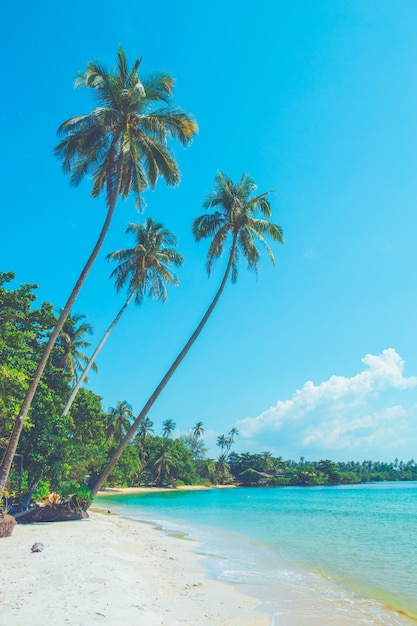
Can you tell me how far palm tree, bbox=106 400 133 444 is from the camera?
5656 cm

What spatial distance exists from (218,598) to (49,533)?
7.67 meters

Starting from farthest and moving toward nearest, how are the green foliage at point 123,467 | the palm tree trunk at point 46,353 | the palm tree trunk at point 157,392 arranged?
the green foliage at point 123,467
the palm tree trunk at point 157,392
the palm tree trunk at point 46,353

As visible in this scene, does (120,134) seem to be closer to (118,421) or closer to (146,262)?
(146,262)

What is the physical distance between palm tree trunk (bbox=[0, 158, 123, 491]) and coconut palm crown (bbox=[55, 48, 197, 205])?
758 millimetres

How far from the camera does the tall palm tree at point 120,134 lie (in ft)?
45.1

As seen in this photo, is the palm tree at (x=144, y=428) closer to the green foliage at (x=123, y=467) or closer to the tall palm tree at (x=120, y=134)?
the green foliage at (x=123, y=467)

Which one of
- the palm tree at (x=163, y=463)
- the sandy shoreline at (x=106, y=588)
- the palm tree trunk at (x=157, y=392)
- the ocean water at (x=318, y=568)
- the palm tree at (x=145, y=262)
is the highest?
the palm tree at (x=145, y=262)

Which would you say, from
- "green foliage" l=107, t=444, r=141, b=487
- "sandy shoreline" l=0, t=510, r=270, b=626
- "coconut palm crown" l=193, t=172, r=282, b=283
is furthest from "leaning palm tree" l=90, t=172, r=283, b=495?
"green foliage" l=107, t=444, r=141, b=487

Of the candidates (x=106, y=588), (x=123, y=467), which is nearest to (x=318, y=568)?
(x=106, y=588)

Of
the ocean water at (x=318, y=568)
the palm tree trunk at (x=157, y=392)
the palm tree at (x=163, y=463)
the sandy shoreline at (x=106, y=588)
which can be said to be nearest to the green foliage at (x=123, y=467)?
the palm tree at (x=163, y=463)

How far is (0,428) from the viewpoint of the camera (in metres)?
15.0

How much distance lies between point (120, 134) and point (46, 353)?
25.5 feet

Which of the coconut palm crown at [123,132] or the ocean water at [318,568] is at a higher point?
the coconut palm crown at [123,132]

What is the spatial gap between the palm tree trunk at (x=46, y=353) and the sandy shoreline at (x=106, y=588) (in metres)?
2.18
